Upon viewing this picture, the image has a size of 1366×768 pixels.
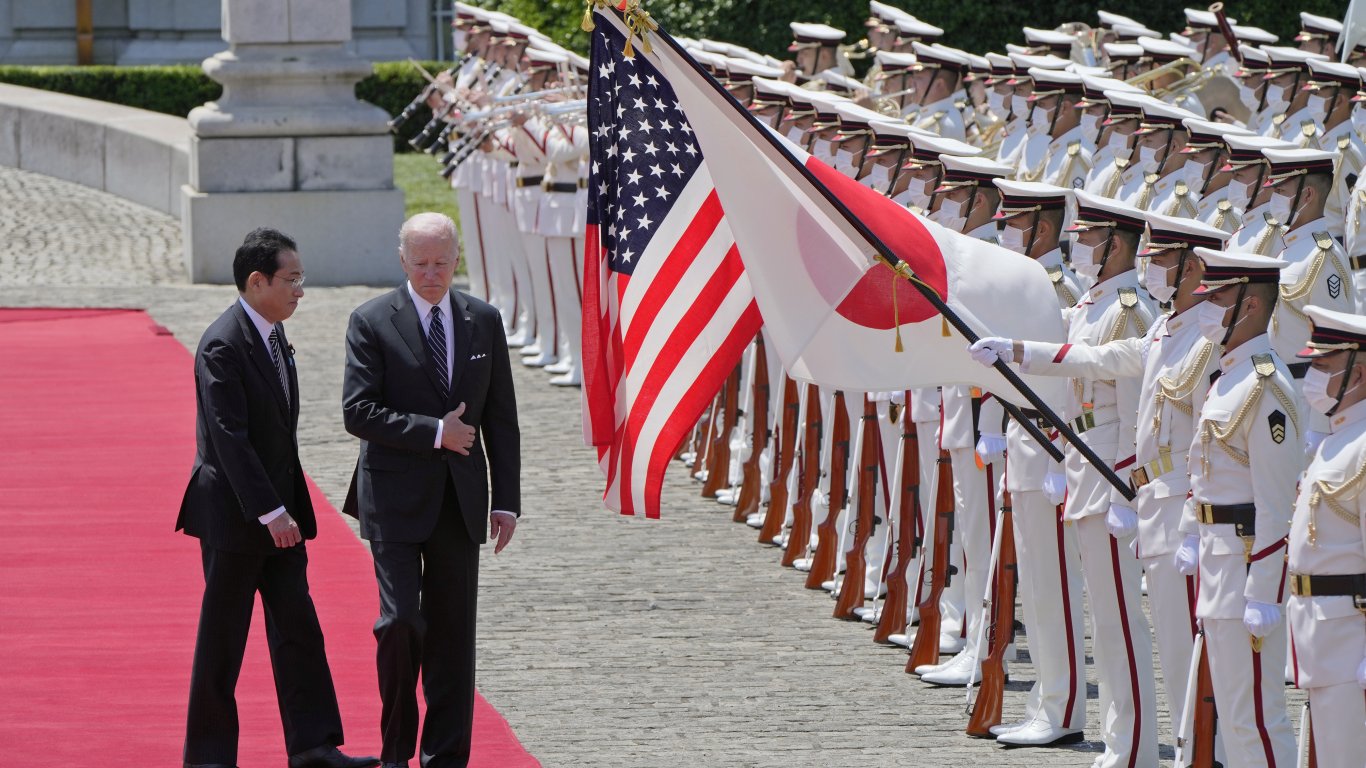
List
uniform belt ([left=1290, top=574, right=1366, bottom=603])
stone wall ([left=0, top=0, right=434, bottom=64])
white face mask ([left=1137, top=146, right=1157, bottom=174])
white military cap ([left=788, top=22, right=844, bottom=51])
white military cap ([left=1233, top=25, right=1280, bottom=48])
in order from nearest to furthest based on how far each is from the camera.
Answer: uniform belt ([left=1290, top=574, right=1366, bottom=603])
white face mask ([left=1137, top=146, right=1157, bottom=174])
white military cap ([left=788, top=22, right=844, bottom=51])
white military cap ([left=1233, top=25, right=1280, bottom=48])
stone wall ([left=0, top=0, right=434, bottom=64])

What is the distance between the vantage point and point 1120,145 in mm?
10695

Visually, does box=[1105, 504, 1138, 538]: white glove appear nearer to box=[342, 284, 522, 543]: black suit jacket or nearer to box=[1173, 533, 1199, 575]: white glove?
Answer: box=[1173, 533, 1199, 575]: white glove

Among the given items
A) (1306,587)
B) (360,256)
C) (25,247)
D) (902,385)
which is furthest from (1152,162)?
(25,247)

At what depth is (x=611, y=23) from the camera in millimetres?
7719

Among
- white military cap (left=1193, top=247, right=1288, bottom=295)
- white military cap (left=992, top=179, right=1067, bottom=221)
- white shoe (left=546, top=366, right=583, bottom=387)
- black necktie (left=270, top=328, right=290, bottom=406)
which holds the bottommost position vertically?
white shoe (left=546, top=366, right=583, bottom=387)

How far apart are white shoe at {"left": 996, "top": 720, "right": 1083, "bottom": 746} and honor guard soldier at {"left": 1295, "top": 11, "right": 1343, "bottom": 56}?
717 cm

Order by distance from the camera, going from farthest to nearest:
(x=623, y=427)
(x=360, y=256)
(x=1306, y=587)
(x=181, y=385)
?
(x=360, y=256) → (x=181, y=385) → (x=623, y=427) → (x=1306, y=587)

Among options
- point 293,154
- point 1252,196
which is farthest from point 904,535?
point 293,154

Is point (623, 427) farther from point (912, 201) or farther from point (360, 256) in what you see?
point (360, 256)

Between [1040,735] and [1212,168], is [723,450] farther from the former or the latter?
[1040,735]

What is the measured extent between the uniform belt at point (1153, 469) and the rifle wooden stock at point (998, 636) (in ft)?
3.64

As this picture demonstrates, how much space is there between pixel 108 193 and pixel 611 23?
56.9 ft

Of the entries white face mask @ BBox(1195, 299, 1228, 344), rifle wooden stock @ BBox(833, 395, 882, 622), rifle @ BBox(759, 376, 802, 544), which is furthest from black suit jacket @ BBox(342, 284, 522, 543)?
rifle @ BBox(759, 376, 802, 544)

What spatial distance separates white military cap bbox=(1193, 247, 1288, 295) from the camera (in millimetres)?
6672
